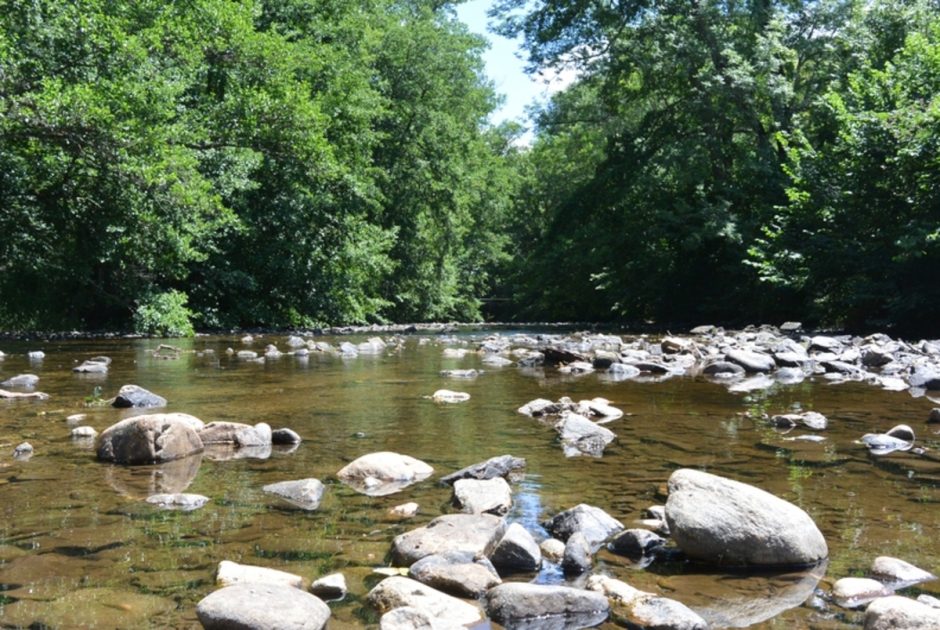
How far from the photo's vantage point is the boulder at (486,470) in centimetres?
416

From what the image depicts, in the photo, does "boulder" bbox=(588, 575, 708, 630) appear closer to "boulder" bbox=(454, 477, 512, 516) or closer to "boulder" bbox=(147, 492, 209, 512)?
"boulder" bbox=(454, 477, 512, 516)

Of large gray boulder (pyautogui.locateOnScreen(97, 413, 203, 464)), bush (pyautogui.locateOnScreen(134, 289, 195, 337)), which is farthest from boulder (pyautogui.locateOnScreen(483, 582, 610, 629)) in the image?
bush (pyautogui.locateOnScreen(134, 289, 195, 337))

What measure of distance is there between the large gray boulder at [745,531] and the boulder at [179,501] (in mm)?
1993

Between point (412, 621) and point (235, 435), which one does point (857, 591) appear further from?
point (235, 435)

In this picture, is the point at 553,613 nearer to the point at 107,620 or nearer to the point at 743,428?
the point at 107,620

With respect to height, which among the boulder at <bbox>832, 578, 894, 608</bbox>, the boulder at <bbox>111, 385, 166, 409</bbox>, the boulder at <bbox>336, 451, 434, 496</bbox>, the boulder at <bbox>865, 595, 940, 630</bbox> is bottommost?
the boulder at <bbox>111, 385, 166, 409</bbox>

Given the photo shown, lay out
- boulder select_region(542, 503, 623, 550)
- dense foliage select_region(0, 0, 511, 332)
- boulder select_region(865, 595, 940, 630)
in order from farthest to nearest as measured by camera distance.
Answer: dense foliage select_region(0, 0, 511, 332) < boulder select_region(542, 503, 623, 550) < boulder select_region(865, 595, 940, 630)

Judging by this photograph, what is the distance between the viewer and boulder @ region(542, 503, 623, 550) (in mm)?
3260

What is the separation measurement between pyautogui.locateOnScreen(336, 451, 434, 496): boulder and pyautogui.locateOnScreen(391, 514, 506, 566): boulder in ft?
2.93

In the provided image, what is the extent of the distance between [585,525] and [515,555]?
0.45 m

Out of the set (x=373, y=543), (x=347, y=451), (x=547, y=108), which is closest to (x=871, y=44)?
(x=547, y=108)

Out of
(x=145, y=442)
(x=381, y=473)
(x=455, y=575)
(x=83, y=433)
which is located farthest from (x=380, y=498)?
(x=83, y=433)

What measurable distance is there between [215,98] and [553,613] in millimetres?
18120

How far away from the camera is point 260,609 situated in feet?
7.68
